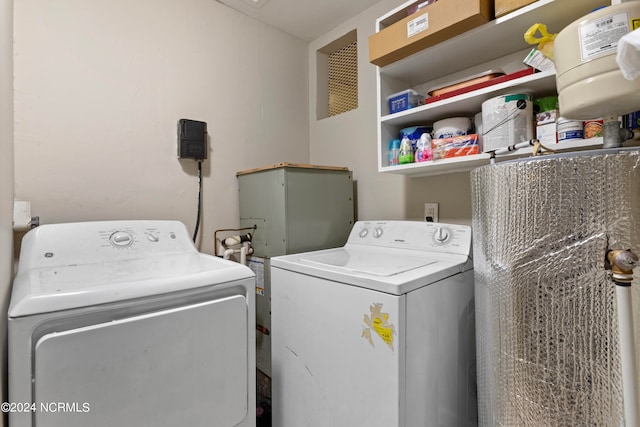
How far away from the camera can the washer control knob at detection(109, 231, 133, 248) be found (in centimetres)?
124

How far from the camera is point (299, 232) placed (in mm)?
1568

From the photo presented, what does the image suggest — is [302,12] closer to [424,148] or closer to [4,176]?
[424,148]

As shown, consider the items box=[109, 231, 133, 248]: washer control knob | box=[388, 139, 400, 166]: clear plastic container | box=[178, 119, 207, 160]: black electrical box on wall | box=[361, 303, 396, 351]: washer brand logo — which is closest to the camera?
box=[361, 303, 396, 351]: washer brand logo

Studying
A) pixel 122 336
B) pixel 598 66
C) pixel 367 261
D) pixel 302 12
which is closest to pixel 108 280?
pixel 122 336

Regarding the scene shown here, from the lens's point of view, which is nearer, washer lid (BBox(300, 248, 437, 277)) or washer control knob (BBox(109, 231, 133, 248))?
washer lid (BBox(300, 248, 437, 277))

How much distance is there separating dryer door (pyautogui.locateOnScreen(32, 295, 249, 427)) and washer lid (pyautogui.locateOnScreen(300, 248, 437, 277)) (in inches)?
15.0

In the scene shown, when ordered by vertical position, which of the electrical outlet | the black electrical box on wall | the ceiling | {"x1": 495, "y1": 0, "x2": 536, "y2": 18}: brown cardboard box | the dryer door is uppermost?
the ceiling

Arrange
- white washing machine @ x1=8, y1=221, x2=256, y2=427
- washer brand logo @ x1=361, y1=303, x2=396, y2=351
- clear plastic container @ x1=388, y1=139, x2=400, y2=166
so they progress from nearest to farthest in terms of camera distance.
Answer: white washing machine @ x1=8, y1=221, x2=256, y2=427 < washer brand logo @ x1=361, y1=303, x2=396, y2=351 < clear plastic container @ x1=388, y1=139, x2=400, y2=166

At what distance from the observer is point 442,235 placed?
130 cm

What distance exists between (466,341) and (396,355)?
426mm

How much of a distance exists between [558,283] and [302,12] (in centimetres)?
197

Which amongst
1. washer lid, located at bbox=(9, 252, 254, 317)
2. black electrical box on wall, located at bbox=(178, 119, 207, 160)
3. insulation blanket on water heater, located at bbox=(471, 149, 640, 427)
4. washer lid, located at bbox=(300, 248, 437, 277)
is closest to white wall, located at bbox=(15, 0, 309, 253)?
black electrical box on wall, located at bbox=(178, 119, 207, 160)

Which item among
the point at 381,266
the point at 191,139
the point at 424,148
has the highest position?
the point at 191,139

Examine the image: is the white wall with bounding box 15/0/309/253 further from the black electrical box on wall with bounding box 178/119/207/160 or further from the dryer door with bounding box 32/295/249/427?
the dryer door with bounding box 32/295/249/427
